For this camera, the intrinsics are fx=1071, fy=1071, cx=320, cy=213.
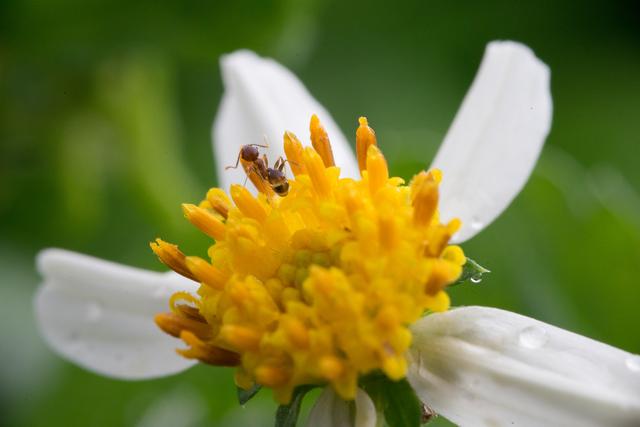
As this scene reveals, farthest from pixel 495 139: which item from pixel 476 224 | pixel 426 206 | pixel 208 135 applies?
pixel 208 135

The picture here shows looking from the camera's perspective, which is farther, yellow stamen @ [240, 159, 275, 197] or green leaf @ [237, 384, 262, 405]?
yellow stamen @ [240, 159, 275, 197]

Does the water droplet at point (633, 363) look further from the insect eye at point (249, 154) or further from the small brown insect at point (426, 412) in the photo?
the insect eye at point (249, 154)

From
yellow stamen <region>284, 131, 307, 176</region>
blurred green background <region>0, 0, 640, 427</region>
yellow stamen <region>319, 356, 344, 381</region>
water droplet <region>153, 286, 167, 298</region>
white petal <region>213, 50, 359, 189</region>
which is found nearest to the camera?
yellow stamen <region>319, 356, 344, 381</region>

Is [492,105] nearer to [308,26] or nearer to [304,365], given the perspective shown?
[304,365]

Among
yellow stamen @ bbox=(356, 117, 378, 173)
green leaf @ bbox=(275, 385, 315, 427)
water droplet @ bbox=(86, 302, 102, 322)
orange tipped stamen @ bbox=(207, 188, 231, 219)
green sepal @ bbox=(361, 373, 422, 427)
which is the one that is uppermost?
yellow stamen @ bbox=(356, 117, 378, 173)

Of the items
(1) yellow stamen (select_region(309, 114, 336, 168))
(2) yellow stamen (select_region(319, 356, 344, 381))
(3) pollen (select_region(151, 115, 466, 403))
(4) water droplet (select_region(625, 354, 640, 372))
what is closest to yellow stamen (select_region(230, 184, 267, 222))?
(3) pollen (select_region(151, 115, 466, 403))

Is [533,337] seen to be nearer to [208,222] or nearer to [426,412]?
[426,412]

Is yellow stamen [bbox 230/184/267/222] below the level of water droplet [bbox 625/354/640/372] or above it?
below

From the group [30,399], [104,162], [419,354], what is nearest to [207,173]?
[104,162]

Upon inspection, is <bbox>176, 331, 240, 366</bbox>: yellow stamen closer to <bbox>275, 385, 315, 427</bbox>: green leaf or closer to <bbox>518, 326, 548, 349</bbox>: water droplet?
<bbox>275, 385, 315, 427</bbox>: green leaf
